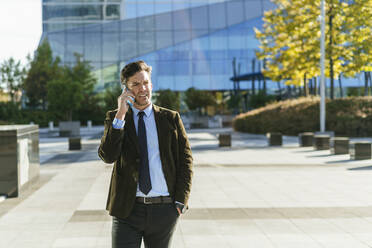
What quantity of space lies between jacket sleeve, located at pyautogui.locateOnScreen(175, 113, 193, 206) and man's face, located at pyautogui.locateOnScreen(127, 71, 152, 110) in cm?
29

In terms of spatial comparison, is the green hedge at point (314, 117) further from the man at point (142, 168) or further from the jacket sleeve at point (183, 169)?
the man at point (142, 168)

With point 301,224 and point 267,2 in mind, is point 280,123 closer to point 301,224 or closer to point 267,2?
point 301,224

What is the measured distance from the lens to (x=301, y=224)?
6742 mm

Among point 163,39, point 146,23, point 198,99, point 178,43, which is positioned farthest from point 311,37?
point 146,23

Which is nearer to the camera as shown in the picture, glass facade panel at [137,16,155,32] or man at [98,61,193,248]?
man at [98,61,193,248]

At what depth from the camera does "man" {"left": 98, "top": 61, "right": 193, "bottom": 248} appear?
3084 millimetres

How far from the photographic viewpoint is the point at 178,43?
53.7 metres

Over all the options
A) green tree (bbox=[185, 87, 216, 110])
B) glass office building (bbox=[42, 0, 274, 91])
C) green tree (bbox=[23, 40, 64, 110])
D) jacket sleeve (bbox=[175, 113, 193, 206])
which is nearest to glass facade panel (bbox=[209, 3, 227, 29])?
glass office building (bbox=[42, 0, 274, 91])

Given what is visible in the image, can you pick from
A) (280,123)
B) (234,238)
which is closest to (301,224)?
(234,238)

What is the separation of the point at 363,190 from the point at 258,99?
33.3m

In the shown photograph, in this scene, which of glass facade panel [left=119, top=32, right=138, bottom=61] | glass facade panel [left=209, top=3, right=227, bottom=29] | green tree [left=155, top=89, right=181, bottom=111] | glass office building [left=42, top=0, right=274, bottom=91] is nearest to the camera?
green tree [left=155, top=89, right=181, bottom=111]

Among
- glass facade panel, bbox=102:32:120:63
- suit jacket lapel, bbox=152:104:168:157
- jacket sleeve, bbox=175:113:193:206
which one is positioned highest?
glass facade panel, bbox=102:32:120:63

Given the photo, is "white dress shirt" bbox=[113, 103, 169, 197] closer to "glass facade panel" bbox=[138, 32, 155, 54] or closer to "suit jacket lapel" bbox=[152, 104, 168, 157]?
"suit jacket lapel" bbox=[152, 104, 168, 157]

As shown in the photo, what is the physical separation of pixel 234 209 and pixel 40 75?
45.2 metres
